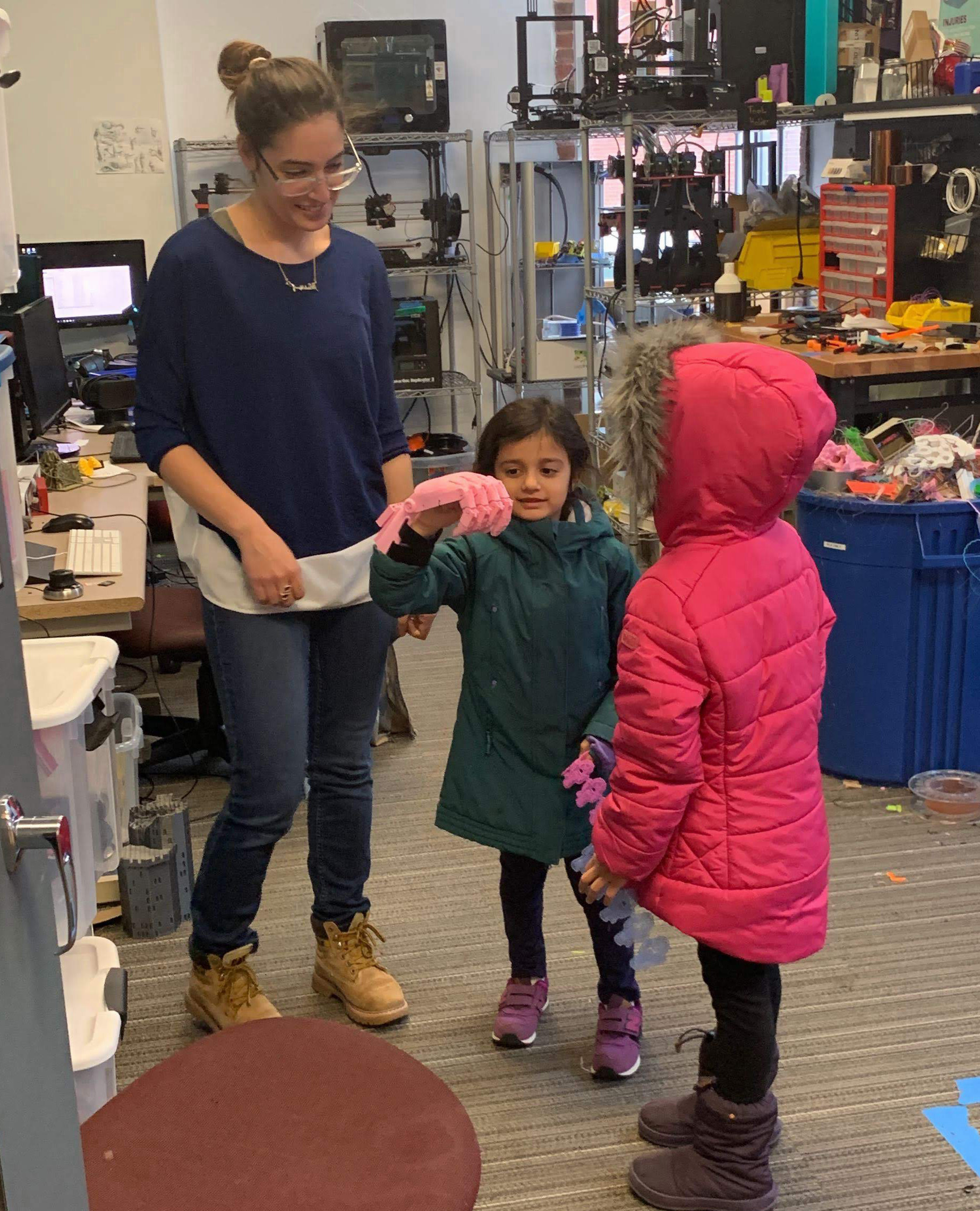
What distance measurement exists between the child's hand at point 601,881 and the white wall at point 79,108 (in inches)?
161

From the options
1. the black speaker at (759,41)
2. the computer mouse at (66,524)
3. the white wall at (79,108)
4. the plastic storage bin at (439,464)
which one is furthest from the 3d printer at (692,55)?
the computer mouse at (66,524)

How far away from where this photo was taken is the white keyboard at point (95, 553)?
8.14 ft

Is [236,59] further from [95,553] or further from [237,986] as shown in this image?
[237,986]

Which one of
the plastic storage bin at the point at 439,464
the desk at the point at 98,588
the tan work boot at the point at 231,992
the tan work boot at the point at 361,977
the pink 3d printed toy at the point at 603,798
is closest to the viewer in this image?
→ the pink 3d printed toy at the point at 603,798

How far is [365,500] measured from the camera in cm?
195

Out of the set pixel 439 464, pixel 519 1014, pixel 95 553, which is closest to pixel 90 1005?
pixel 519 1014

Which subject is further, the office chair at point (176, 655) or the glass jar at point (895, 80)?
the glass jar at point (895, 80)

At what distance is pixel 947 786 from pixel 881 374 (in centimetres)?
107

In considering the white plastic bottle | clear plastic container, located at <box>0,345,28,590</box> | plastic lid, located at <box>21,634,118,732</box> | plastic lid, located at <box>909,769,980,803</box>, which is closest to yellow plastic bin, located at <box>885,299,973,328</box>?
the white plastic bottle

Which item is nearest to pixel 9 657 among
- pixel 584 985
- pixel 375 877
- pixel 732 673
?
pixel 732 673

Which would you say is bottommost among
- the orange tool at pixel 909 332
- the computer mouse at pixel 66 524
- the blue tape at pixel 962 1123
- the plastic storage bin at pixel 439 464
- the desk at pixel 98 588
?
the blue tape at pixel 962 1123

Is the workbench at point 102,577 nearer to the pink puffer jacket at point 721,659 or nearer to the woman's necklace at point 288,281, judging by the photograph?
the woman's necklace at point 288,281

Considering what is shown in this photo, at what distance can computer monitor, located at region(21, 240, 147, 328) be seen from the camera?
4691 mm

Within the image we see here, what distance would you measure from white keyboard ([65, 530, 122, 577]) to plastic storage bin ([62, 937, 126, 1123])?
3.39 feet
